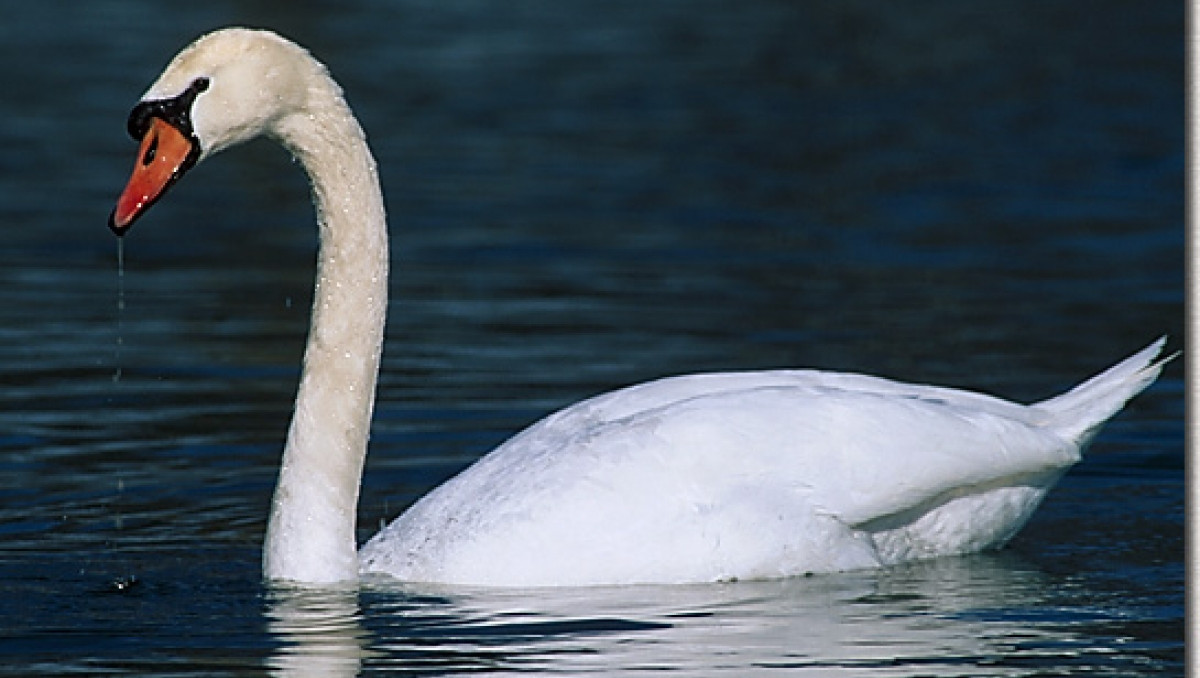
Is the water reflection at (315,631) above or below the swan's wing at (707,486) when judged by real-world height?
below

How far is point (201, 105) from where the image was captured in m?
7.00

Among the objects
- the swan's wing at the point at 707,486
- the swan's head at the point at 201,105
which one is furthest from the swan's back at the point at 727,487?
the swan's head at the point at 201,105

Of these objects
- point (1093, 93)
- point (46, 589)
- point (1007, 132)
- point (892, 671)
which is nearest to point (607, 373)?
point (46, 589)

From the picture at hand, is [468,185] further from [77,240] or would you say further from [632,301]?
[632,301]

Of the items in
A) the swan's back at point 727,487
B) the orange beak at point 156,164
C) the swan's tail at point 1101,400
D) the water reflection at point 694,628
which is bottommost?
the water reflection at point 694,628

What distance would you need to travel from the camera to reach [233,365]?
10961 mm

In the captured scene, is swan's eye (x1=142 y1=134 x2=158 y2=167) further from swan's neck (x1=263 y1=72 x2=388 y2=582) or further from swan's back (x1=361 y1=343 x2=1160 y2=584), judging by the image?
swan's back (x1=361 y1=343 x2=1160 y2=584)

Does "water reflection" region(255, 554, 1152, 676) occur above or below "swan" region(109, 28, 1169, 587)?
below

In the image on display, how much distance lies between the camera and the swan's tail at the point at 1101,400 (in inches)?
310

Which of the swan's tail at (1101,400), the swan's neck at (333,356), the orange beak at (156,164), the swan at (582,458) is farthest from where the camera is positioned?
the swan's tail at (1101,400)

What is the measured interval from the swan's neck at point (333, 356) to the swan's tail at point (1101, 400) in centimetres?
203

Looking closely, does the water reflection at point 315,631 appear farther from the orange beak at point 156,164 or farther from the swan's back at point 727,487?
the orange beak at point 156,164

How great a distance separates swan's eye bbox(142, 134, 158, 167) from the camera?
694 centimetres

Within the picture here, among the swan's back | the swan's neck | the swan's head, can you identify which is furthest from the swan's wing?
the swan's head
